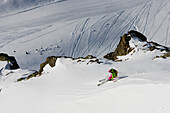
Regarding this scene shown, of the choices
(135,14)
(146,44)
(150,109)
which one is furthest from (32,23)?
(150,109)

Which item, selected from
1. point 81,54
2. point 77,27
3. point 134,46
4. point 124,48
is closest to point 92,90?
point 134,46

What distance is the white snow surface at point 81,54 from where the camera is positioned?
6020 mm

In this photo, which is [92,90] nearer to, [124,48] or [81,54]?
[124,48]

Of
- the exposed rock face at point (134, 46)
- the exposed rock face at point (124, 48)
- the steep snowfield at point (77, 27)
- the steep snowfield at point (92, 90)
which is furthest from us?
the steep snowfield at point (77, 27)

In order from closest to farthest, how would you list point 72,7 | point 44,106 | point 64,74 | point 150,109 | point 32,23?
point 150,109, point 44,106, point 64,74, point 32,23, point 72,7

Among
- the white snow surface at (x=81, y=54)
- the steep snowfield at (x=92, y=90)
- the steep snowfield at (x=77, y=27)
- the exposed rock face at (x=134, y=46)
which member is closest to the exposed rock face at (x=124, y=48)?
the exposed rock face at (x=134, y=46)

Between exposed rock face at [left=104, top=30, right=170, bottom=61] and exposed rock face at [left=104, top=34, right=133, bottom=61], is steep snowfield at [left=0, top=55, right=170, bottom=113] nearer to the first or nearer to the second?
exposed rock face at [left=104, top=30, right=170, bottom=61]

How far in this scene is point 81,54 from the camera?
22.2 m

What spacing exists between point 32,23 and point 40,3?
5.20 meters

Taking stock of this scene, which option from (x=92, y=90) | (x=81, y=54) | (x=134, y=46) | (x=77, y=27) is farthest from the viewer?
(x=77, y=27)

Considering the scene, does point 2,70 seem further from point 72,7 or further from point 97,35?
point 72,7

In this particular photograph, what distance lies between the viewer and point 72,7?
28.4 meters

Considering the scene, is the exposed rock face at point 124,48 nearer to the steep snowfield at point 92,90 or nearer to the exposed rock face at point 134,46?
the exposed rock face at point 134,46

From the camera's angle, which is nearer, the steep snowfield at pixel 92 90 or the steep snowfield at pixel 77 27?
the steep snowfield at pixel 92 90
